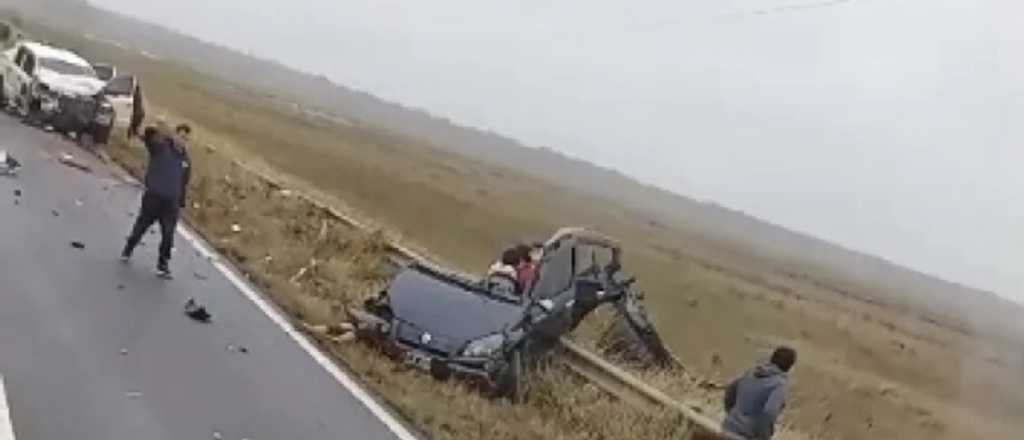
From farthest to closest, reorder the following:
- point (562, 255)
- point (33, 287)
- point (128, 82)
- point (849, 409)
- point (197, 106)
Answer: point (197, 106), point (128, 82), point (849, 409), point (562, 255), point (33, 287)

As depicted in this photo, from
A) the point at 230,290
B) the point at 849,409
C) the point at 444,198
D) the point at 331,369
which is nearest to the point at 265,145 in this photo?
the point at 444,198

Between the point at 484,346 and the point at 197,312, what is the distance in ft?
8.85

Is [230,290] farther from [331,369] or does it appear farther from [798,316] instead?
[798,316]

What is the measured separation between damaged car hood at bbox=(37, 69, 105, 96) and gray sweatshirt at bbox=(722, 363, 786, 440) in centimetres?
2286

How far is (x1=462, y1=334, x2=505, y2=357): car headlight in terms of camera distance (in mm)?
14094

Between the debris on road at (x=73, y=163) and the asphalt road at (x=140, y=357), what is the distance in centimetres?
730

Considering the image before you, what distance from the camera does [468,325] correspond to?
14.5 metres

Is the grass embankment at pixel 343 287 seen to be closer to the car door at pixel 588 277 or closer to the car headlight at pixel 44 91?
the car door at pixel 588 277

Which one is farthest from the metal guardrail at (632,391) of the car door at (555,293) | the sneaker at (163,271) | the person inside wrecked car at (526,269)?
the sneaker at (163,271)

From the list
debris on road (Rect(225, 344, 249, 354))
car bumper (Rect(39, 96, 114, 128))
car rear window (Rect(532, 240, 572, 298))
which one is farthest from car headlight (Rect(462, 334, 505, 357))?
car bumper (Rect(39, 96, 114, 128))

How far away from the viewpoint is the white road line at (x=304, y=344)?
11398mm

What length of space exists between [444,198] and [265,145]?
6.38 meters

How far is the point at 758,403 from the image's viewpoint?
11.4 m

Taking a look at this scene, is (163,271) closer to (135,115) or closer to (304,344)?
(304,344)
